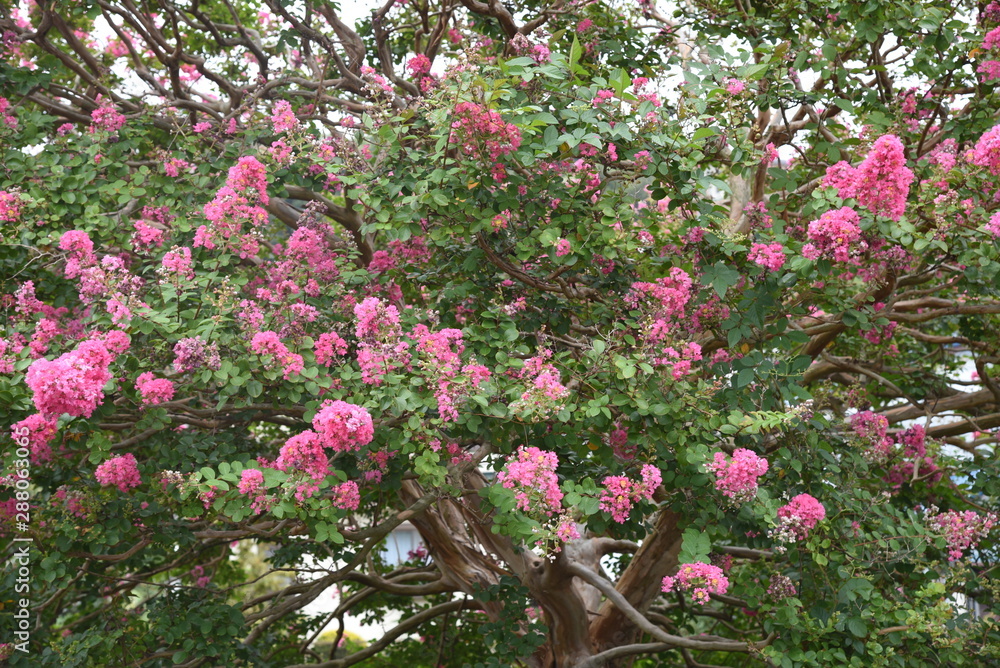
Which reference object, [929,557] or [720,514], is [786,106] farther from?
[929,557]

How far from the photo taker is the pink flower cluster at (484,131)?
3500 millimetres

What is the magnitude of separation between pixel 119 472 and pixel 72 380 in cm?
91

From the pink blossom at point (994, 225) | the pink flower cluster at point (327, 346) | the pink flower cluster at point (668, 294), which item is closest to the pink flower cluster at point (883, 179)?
the pink blossom at point (994, 225)

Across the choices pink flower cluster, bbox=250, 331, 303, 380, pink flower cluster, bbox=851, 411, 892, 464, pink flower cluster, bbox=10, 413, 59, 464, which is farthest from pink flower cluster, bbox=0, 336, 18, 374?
pink flower cluster, bbox=851, 411, 892, 464

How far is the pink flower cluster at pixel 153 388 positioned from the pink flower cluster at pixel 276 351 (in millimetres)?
384

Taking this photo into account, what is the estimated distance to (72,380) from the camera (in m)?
3.04

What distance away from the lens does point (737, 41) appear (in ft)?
16.4

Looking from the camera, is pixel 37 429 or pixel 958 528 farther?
pixel 958 528

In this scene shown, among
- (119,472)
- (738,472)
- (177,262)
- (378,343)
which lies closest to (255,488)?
(378,343)

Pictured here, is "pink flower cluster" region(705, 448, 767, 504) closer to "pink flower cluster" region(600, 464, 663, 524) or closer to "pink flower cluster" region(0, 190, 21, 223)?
"pink flower cluster" region(600, 464, 663, 524)

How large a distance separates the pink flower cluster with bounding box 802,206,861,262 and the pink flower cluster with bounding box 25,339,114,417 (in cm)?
270

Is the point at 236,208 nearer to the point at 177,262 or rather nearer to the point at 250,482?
the point at 177,262

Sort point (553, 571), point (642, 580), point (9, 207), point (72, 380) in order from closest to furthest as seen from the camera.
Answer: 1. point (72, 380)
2. point (9, 207)
3. point (553, 571)
4. point (642, 580)

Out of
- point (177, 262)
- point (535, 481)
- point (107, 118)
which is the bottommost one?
point (535, 481)
